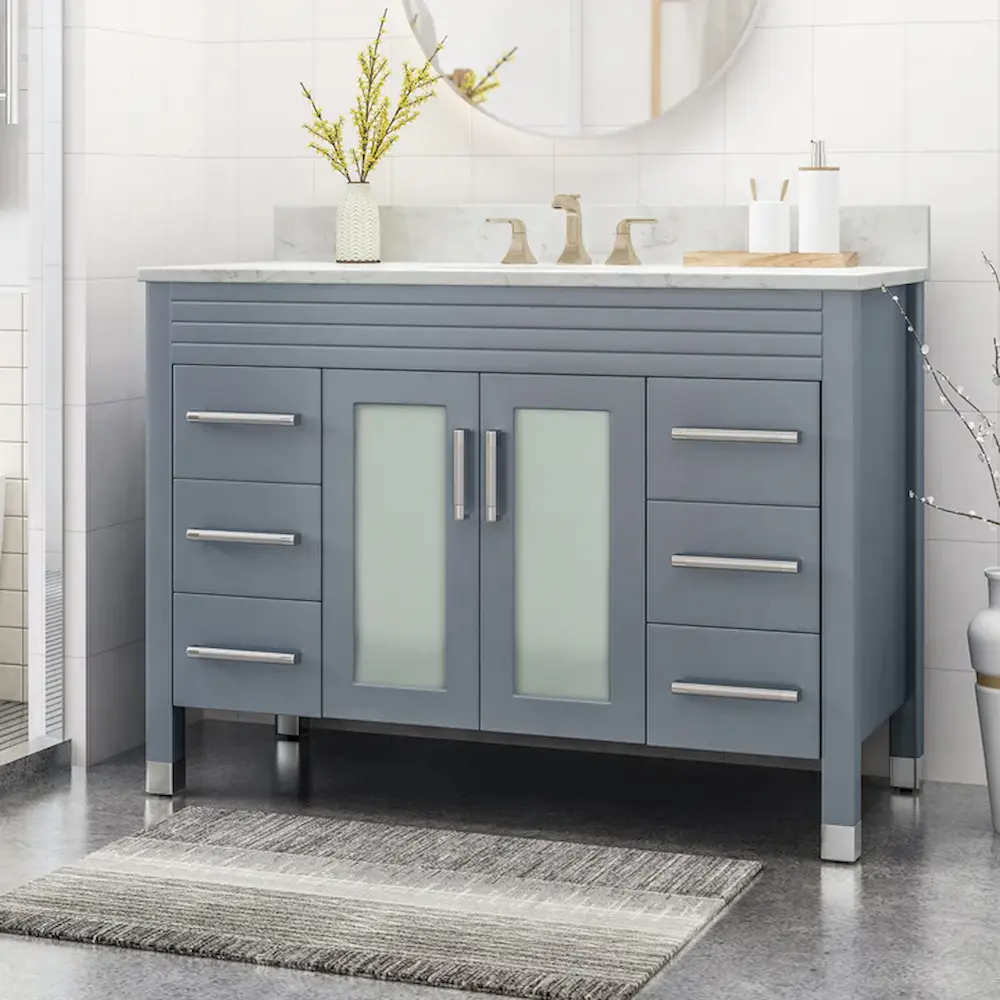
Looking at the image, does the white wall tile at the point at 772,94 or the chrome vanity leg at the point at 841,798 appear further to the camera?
the white wall tile at the point at 772,94

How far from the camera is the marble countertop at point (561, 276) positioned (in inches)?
118

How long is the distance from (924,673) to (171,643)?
4.74 ft

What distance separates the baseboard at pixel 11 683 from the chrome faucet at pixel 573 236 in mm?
1341

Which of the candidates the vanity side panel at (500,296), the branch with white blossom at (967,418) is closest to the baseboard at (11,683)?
the vanity side panel at (500,296)

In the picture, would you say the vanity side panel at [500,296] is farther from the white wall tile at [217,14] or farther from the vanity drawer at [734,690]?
the white wall tile at [217,14]

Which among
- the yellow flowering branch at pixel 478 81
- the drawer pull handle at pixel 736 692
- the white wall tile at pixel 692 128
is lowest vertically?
the drawer pull handle at pixel 736 692

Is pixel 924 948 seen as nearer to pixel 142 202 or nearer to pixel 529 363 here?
pixel 529 363

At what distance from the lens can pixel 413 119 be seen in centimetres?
380

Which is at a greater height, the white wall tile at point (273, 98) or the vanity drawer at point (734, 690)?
the white wall tile at point (273, 98)

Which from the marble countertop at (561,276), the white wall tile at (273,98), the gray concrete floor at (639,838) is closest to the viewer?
the gray concrete floor at (639,838)

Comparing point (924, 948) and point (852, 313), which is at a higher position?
point (852, 313)

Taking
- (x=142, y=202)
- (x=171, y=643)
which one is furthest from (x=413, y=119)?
(x=171, y=643)

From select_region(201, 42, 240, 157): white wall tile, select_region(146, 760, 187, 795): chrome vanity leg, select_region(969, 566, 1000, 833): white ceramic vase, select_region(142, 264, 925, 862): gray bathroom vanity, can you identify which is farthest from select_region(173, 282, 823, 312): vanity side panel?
select_region(146, 760, 187, 795): chrome vanity leg

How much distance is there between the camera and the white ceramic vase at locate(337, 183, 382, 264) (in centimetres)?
374
